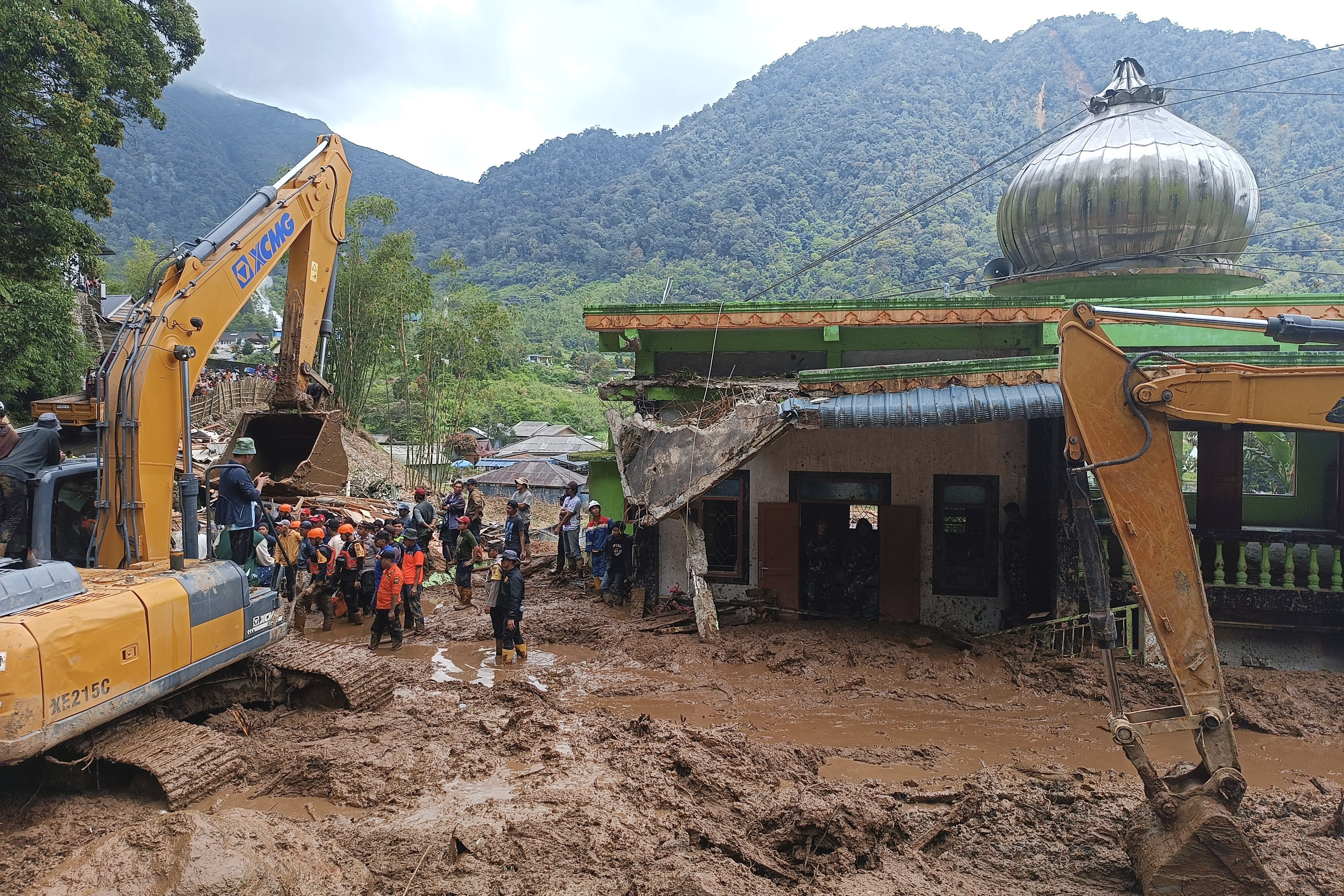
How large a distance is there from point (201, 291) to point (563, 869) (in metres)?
6.69

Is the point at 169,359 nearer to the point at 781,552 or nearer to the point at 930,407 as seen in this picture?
the point at 930,407

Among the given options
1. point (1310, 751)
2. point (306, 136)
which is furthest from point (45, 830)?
point (306, 136)

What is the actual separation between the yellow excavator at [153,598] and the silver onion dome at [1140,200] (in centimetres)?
1213

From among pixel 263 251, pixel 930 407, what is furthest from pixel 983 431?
pixel 263 251

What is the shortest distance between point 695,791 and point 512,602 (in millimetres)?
4458

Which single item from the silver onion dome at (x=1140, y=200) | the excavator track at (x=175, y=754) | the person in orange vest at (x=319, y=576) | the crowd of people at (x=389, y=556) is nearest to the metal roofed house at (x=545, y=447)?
the crowd of people at (x=389, y=556)

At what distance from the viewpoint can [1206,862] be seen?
16.1 ft

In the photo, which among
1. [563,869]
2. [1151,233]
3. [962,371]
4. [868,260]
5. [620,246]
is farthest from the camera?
[620,246]

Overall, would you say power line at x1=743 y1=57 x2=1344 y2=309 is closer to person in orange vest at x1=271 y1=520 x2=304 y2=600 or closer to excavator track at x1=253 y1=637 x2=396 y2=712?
person in orange vest at x1=271 y1=520 x2=304 y2=600

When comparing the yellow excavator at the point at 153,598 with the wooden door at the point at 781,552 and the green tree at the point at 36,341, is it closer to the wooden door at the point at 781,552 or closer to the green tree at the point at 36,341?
the wooden door at the point at 781,552

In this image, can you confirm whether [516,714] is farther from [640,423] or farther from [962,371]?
[962,371]

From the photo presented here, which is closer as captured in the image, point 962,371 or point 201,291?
point 201,291

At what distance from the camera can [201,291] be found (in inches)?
332

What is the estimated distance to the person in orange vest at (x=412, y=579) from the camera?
11289 millimetres
